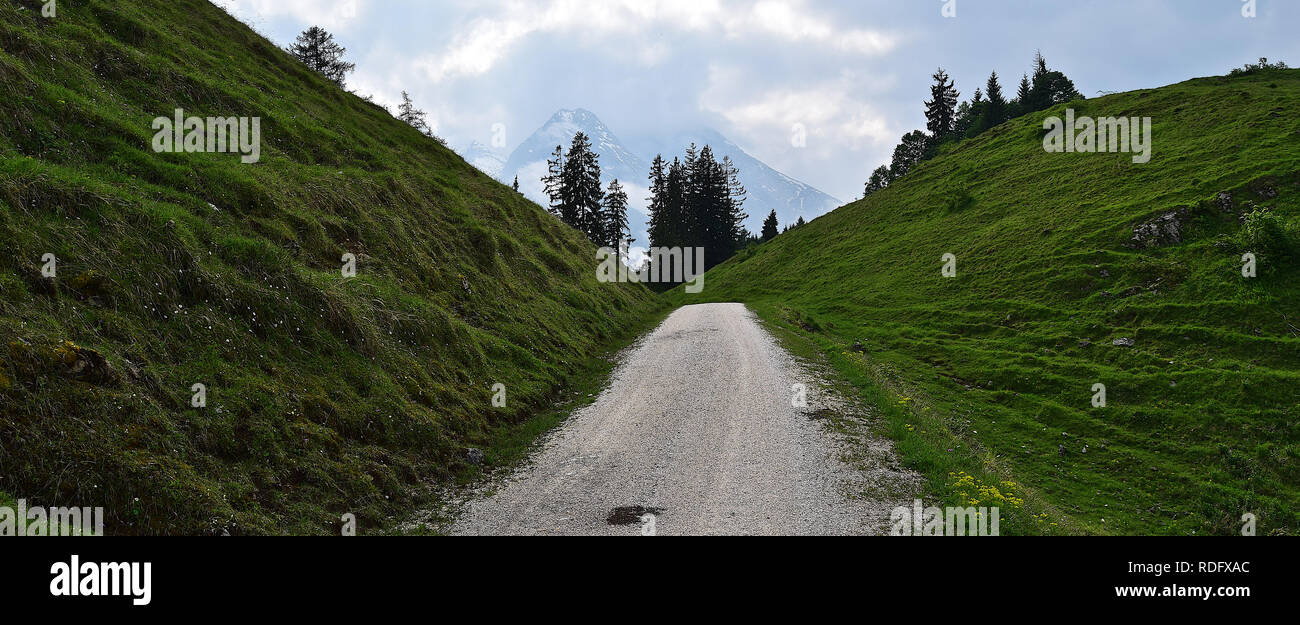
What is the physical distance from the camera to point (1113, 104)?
58.0 metres

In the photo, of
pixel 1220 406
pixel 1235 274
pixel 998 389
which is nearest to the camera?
pixel 1220 406

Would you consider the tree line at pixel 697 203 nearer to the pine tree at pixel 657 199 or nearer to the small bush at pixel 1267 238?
the pine tree at pixel 657 199

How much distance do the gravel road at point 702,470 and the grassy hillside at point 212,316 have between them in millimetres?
2327

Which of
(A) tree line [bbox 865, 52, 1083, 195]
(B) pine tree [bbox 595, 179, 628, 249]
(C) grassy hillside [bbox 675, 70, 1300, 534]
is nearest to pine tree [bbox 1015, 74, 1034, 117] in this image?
(A) tree line [bbox 865, 52, 1083, 195]

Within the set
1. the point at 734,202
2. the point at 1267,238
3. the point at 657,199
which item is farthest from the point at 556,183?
the point at 1267,238

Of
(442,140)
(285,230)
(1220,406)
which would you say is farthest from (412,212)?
(1220,406)

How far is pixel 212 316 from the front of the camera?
36.6 ft

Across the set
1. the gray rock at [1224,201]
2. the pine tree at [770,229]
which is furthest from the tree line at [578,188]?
the gray rock at [1224,201]

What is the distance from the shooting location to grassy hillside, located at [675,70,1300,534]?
647 inches

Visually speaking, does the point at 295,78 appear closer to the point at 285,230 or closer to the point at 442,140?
the point at 442,140

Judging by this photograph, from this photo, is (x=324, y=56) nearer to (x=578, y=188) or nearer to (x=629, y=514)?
(x=578, y=188)

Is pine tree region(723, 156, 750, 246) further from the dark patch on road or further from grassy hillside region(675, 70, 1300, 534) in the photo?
the dark patch on road
